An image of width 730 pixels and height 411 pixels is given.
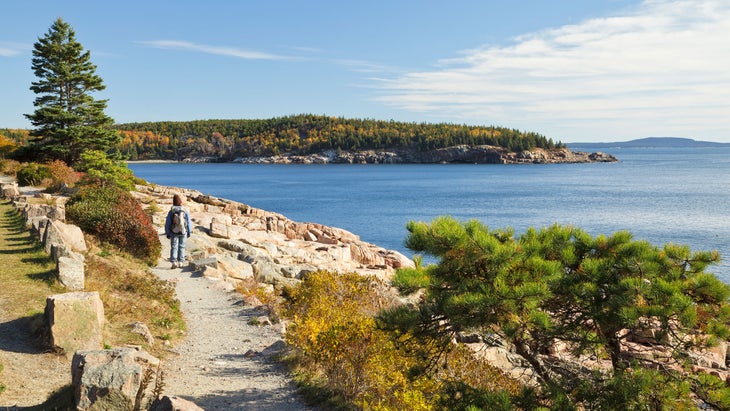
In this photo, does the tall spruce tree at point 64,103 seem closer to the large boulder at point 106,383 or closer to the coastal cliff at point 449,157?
the large boulder at point 106,383

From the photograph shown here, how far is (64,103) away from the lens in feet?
151

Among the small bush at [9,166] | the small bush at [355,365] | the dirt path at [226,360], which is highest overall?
the small bush at [9,166]

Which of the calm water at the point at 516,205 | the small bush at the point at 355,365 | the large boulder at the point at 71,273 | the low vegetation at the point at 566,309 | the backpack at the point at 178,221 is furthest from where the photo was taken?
the calm water at the point at 516,205

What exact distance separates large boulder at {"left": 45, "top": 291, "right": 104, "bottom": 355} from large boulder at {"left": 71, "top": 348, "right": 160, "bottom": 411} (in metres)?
2.42

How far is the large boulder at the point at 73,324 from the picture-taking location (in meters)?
9.94

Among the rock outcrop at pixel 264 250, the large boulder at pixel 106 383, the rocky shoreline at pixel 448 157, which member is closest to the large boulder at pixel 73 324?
the large boulder at pixel 106 383

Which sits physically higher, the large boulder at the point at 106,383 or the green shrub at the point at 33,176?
the green shrub at the point at 33,176

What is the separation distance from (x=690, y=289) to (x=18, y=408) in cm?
914

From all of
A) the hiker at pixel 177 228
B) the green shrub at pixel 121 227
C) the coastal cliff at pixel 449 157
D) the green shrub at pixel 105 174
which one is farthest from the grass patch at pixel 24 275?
the coastal cliff at pixel 449 157

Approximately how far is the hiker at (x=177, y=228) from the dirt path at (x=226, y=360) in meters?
2.59

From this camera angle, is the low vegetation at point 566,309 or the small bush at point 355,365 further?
the small bush at point 355,365

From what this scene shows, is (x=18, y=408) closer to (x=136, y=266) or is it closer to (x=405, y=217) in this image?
(x=136, y=266)

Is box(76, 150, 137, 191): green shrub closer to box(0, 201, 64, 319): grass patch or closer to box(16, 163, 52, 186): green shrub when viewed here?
box(16, 163, 52, 186): green shrub

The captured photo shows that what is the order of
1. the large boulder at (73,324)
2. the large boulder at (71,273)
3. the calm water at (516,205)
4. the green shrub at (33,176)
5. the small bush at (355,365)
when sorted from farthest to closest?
1. the calm water at (516,205)
2. the green shrub at (33,176)
3. the large boulder at (71,273)
4. the large boulder at (73,324)
5. the small bush at (355,365)
